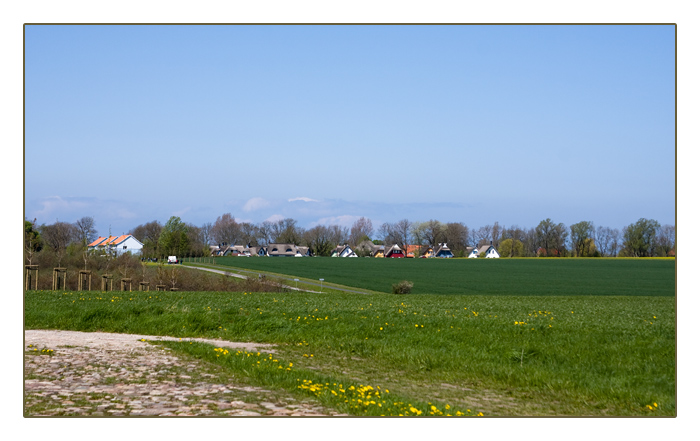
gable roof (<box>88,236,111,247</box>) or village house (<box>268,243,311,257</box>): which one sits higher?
gable roof (<box>88,236,111,247</box>)

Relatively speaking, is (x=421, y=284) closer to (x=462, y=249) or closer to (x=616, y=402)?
(x=616, y=402)

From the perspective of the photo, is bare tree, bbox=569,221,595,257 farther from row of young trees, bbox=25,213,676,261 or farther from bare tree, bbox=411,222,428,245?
bare tree, bbox=411,222,428,245

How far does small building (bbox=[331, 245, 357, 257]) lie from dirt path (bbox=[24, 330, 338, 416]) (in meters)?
124

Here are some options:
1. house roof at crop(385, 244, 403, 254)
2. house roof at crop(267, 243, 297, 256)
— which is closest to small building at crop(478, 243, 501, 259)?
house roof at crop(385, 244, 403, 254)

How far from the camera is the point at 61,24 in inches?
375

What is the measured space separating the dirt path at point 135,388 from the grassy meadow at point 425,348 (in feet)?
2.06

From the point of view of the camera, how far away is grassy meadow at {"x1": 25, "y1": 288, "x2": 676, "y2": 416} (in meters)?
9.31

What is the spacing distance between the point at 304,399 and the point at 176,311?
10940mm

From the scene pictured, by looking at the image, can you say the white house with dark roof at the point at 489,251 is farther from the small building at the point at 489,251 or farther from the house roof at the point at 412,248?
the house roof at the point at 412,248

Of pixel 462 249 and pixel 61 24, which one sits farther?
pixel 462 249

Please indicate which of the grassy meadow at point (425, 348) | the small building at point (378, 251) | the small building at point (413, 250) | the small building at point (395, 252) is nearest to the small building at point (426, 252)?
the small building at point (413, 250)

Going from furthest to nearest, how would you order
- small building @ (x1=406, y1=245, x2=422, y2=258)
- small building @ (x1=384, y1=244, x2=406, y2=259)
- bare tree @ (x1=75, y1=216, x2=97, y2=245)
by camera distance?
small building @ (x1=384, y1=244, x2=406, y2=259), small building @ (x1=406, y1=245, x2=422, y2=258), bare tree @ (x1=75, y1=216, x2=97, y2=245)

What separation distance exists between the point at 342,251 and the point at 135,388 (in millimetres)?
139066
